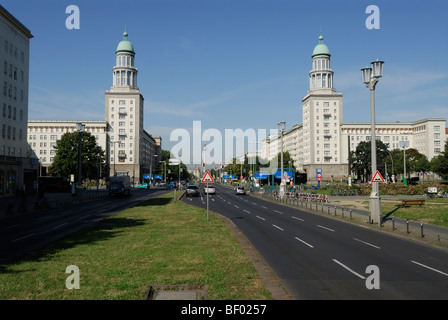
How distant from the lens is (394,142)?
13900 centimetres

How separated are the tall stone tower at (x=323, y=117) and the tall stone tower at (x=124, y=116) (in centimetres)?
5712

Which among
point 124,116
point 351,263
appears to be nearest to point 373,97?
point 351,263

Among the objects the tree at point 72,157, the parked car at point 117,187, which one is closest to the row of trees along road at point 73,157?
the tree at point 72,157

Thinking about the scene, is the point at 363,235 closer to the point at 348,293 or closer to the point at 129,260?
the point at 348,293

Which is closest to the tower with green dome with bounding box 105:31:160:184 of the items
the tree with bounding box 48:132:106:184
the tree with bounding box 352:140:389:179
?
the tree with bounding box 48:132:106:184

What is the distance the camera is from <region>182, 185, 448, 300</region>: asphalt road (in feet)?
28.5

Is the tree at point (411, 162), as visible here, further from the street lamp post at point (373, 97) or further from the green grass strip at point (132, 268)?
the green grass strip at point (132, 268)

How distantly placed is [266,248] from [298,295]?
236 inches

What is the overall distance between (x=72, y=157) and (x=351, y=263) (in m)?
76.2

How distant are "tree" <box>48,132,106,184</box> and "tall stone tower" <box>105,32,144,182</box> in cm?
3510

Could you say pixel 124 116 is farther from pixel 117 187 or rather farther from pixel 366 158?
pixel 366 158

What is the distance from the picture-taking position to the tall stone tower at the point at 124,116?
11688 centimetres
